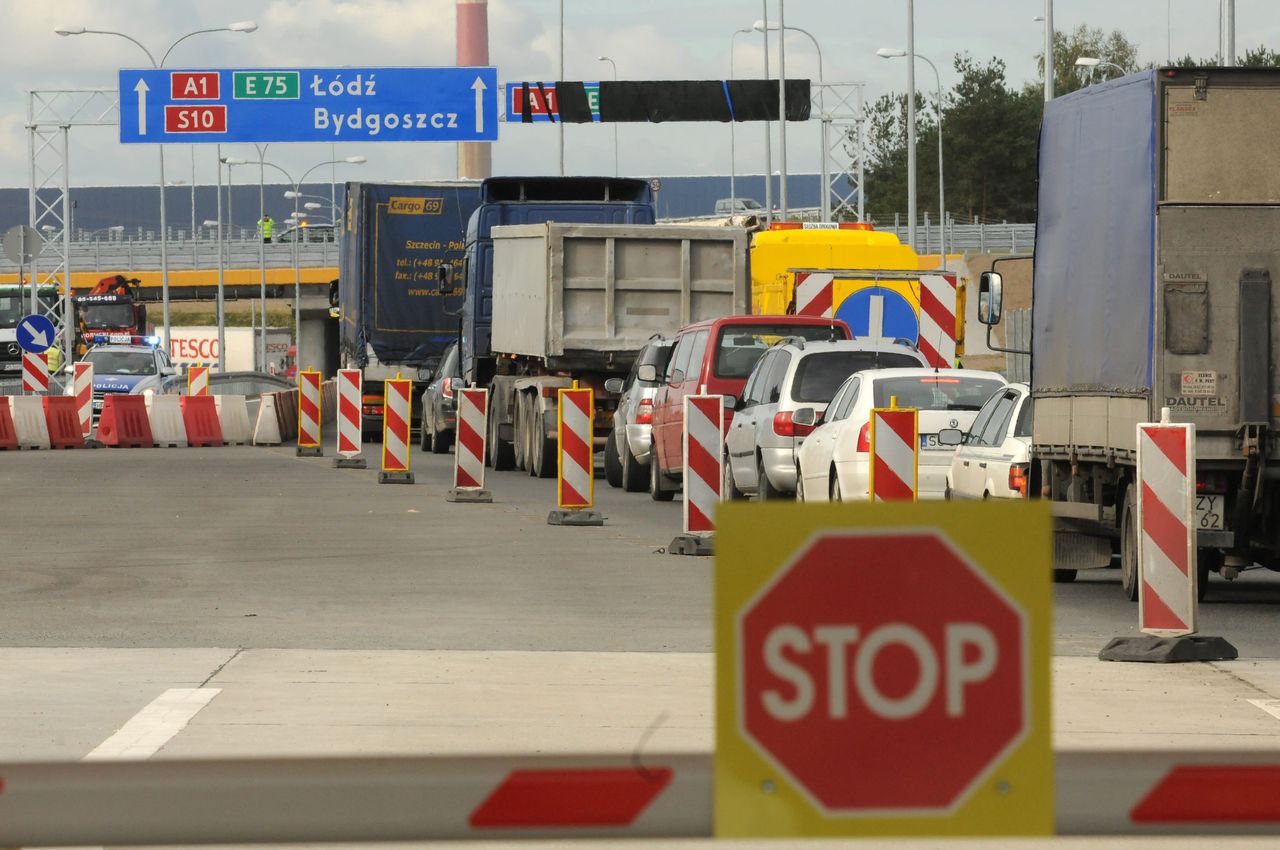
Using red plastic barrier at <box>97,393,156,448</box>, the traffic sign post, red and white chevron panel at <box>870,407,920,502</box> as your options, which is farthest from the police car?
the traffic sign post

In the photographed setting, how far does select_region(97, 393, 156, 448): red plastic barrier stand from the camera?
1500 inches

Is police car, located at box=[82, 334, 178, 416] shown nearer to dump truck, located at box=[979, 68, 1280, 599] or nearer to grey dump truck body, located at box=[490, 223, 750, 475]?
grey dump truck body, located at box=[490, 223, 750, 475]

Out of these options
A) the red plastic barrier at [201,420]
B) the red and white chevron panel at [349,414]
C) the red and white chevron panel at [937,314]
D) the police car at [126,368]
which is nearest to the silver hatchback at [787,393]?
the red and white chevron panel at [937,314]

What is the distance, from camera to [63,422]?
37594 mm

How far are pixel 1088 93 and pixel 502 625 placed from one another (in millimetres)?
5182

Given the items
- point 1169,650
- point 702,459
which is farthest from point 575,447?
point 1169,650

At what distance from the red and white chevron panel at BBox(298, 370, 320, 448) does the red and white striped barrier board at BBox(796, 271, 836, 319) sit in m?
8.45

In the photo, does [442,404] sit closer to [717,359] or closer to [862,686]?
[717,359]

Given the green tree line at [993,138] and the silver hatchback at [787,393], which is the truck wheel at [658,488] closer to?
the silver hatchback at [787,393]

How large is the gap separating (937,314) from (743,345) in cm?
489

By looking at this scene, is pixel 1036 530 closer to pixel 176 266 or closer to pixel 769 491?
pixel 769 491

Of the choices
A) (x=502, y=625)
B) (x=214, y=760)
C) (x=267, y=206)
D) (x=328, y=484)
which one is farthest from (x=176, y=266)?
(x=214, y=760)

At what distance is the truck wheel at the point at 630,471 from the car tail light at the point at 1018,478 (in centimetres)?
1051

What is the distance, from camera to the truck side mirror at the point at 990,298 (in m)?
15.8
